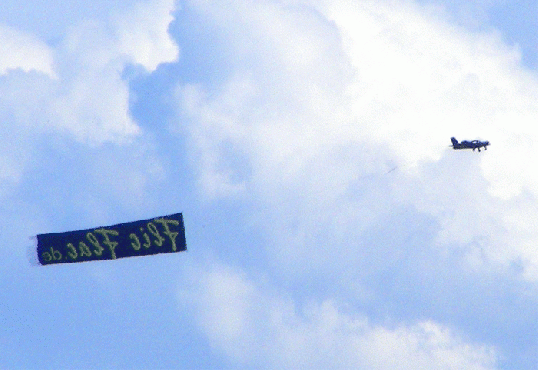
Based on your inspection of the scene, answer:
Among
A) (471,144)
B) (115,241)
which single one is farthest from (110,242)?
(471,144)

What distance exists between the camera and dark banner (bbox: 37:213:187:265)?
43.4 metres

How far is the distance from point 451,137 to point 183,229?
84.3ft

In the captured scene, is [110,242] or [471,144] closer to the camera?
[110,242]

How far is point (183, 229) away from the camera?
4341 centimetres

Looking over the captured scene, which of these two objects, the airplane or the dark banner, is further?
the airplane

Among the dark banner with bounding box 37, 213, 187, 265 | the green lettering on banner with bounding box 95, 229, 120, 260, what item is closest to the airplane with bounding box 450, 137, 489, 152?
the dark banner with bounding box 37, 213, 187, 265

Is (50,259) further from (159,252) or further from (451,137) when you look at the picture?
(451,137)

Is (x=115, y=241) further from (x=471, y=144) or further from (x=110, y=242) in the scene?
(x=471, y=144)

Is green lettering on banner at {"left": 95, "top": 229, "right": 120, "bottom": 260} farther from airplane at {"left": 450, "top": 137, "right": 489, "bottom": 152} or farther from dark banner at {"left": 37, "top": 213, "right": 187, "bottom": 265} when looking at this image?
airplane at {"left": 450, "top": 137, "right": 489, "bottom": 152}

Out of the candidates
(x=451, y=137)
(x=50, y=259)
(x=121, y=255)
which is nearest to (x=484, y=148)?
(x=451, y=137)

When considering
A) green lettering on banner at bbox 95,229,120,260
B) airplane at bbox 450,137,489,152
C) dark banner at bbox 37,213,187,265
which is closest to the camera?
dark banner at bbox 37,213,187,265

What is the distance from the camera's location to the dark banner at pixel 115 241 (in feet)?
142

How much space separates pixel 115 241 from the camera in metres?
44.2

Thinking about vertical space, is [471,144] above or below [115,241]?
above
